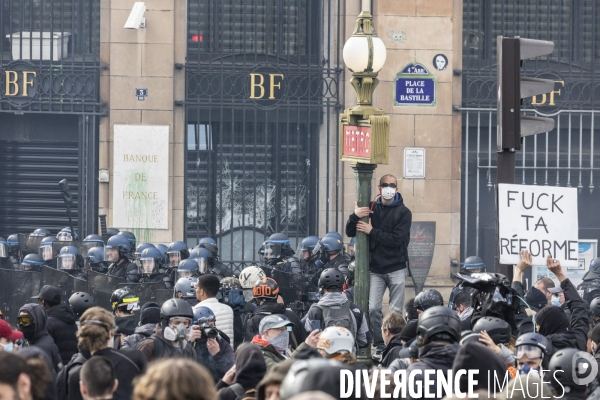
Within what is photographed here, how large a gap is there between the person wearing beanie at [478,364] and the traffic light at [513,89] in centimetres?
323

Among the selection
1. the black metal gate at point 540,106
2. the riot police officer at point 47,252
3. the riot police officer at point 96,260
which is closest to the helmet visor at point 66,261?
the riot police officer at point 96,260

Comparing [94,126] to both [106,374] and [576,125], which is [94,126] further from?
[106,374]

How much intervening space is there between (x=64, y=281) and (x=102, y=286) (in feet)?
2.67

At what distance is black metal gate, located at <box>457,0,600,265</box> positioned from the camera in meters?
18.7

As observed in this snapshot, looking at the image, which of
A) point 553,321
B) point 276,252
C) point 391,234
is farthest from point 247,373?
point 276,252

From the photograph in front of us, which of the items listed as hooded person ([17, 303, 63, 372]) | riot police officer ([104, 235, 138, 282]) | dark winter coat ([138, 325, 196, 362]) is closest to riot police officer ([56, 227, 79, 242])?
riot police officer ([104, 235, 138, 282])

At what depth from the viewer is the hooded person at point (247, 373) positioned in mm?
7238

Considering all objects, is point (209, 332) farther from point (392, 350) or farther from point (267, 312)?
point (267, 312)

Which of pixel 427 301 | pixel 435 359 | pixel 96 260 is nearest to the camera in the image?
pixel 435 359

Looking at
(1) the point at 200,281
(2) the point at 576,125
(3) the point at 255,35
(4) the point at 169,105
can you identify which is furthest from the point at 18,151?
(1) the point at 200,281

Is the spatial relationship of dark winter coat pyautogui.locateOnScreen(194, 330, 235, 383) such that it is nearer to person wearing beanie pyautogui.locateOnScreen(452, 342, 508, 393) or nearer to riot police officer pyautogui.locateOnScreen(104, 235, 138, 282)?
person wearing beanie pyautogui.locateOnScreen(452, 342, 508, 393)

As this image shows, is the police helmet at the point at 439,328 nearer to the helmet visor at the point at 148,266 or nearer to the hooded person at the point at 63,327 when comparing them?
the hooded person at the point at 63,327

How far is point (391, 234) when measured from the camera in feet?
40.0

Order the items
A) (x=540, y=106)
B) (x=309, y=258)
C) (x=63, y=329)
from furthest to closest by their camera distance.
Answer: (x=540, y=106) → (x=309, y=258) → (x=63, y=329)
